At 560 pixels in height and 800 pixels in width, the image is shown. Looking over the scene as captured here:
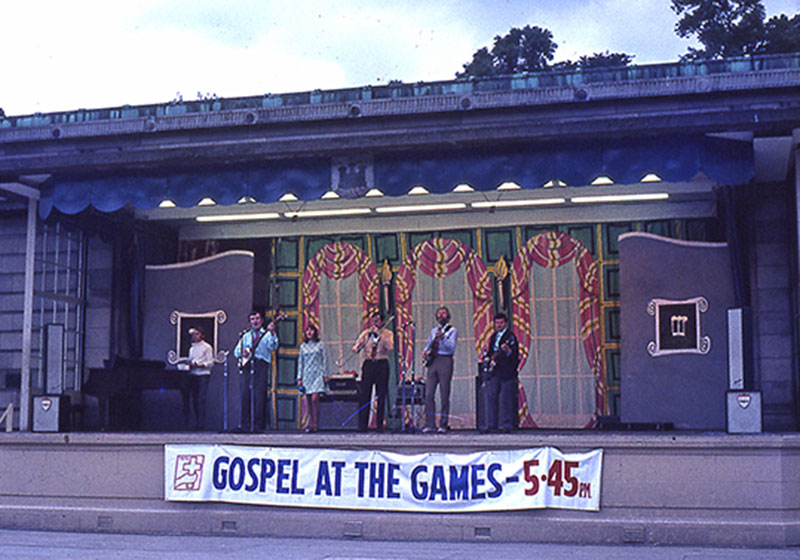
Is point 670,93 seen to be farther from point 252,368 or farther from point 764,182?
point 252,368

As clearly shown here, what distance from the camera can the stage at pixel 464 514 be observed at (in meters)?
11.7

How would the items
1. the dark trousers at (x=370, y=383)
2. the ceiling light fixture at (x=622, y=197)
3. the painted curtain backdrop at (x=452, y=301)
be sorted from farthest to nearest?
the painted curtain backdrop at (x=452, y=301)
the ceiling light fixture at (x=622, y=197)
the dark trousers at (x=370, y=383)

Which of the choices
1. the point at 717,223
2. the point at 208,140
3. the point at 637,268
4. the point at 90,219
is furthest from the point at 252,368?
the point at 717,223

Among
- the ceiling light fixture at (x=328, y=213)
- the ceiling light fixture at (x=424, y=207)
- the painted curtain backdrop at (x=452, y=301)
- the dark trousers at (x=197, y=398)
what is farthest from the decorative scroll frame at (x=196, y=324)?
the ceiling light fixture at (x=424, y=207)

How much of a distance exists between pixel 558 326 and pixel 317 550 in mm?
6733

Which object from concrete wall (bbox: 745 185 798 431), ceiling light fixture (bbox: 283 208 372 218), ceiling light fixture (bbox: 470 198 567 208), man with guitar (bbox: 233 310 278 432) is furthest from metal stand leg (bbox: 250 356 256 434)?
concrete wall (bbox: 745 185 798 431)

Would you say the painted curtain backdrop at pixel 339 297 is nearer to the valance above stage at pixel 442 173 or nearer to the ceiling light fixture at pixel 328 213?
the ceiling light fixture at pixel 328 213

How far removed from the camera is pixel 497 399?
1420 cm

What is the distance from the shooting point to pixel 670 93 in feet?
43.1

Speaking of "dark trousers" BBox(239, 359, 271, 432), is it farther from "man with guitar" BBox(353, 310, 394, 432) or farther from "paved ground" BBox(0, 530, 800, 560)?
"paved ground" BBox(0, 530, 800, 560)

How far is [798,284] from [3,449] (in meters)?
11.4

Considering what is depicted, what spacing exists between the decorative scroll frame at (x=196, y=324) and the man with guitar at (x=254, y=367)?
305 centimetres

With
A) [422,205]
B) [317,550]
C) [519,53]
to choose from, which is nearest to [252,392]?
[317,550]

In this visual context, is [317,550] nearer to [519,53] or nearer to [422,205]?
[422,205]
